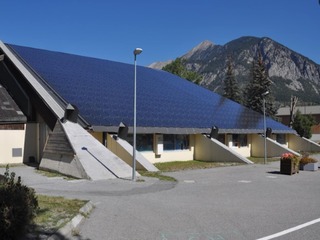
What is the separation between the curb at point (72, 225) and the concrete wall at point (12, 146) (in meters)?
15.3

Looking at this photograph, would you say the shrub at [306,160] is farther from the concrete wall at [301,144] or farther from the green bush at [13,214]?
the green bush at [13,214]

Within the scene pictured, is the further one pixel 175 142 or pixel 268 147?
pixel 268 147

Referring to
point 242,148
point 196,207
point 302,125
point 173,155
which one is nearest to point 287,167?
point 173,155

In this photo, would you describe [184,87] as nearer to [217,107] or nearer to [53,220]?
[217,107]

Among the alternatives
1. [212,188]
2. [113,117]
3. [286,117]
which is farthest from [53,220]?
[286,117]

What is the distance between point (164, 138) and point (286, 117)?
262ft

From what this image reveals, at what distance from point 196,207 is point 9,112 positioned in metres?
17.2

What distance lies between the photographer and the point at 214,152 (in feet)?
95.6

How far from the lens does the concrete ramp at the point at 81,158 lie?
58.0 feet

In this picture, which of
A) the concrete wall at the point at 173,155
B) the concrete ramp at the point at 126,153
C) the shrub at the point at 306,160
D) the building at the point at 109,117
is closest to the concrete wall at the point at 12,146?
the building at the point at 109,117

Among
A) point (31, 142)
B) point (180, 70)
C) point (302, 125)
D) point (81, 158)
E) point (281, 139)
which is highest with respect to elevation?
point (180, 70)

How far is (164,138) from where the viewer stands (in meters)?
28.5

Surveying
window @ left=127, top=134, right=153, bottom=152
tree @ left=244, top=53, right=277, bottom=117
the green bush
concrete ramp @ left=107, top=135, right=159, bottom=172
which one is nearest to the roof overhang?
concrete ramp @ left=107, top=135, right=159, bottom=172

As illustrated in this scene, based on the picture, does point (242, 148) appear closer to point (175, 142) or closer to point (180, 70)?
point (175, 142)
